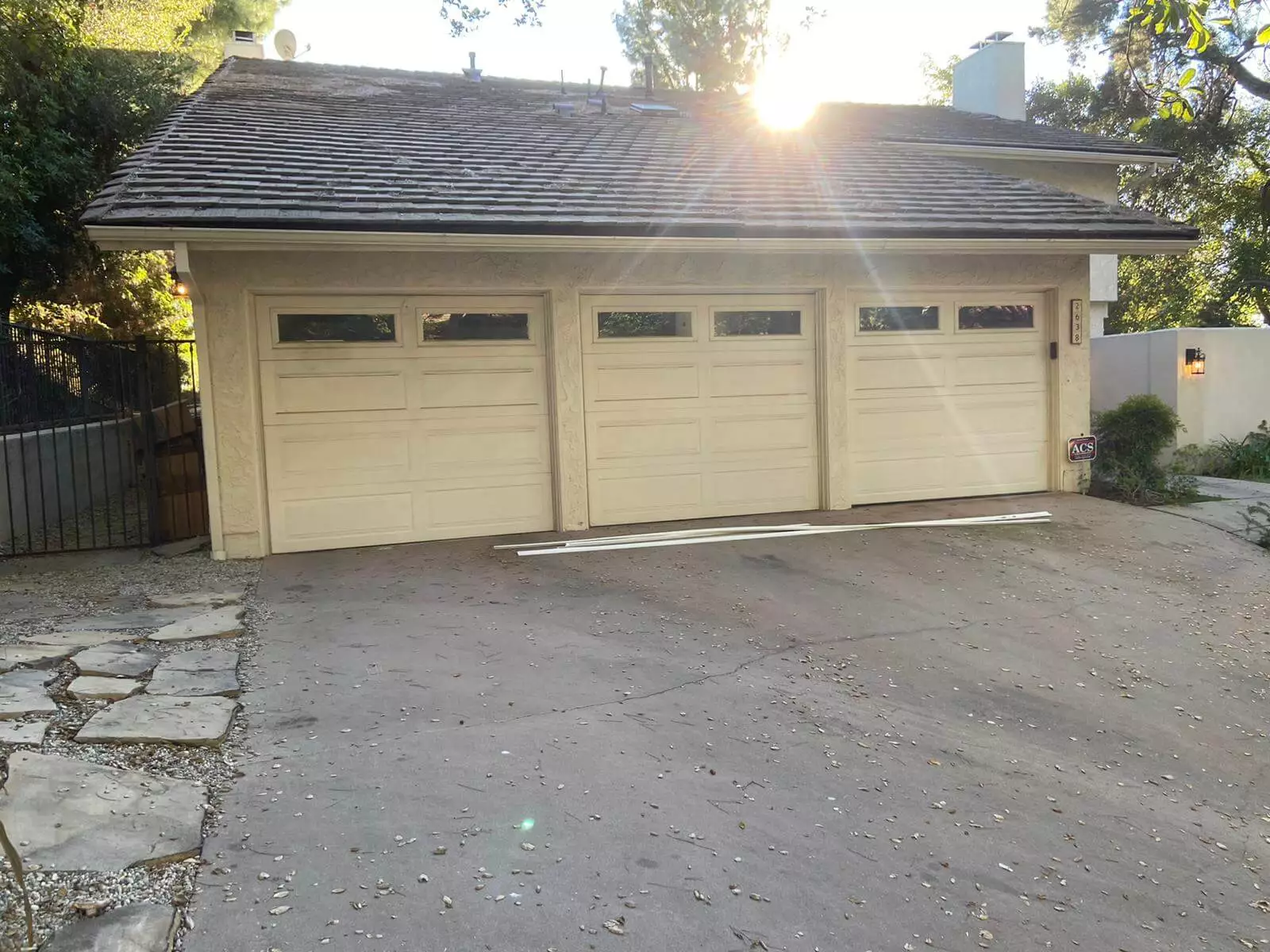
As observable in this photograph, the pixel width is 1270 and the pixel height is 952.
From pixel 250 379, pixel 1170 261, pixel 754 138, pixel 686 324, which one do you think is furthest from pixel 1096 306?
pixel 250 379

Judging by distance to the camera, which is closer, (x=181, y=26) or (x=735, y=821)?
(x=735, y=821)

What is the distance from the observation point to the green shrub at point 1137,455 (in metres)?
9.77

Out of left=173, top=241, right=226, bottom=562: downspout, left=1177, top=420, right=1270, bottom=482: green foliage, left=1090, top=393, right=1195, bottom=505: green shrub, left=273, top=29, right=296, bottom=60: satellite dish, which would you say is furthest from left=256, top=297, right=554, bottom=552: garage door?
left=1177, top=420, right=1270, bottom=482: green foliage

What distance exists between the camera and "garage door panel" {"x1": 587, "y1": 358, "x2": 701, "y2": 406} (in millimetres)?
8500

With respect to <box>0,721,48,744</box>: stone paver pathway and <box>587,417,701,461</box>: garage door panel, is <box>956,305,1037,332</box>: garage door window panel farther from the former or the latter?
<box>0,721,48,744</box>: stone paver pathway

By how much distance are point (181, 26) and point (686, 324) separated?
16419 mm

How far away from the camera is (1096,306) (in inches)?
616

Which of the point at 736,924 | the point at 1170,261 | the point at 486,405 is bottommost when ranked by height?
the point at 736,924

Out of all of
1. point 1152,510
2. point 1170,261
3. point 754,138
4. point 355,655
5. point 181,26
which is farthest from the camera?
point 1170,261

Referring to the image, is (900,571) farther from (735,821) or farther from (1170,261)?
(1170,261)

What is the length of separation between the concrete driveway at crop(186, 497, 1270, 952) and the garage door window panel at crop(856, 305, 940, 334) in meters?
3.03

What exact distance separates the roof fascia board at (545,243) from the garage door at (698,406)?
2.59 ft

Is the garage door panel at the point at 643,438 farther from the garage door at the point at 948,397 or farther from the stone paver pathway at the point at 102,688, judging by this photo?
the stone paver pathway at the point at 102,688

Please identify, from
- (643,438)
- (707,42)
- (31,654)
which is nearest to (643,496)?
(643,438)
